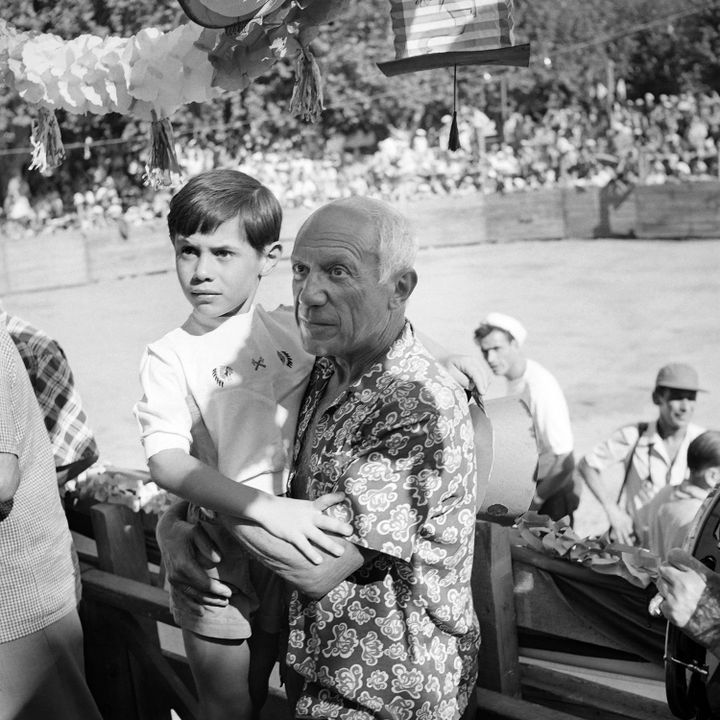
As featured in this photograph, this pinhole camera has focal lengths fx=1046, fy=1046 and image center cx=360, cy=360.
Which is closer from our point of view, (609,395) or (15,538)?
(15,538)

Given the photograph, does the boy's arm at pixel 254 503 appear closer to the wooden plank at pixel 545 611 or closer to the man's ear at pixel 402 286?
the man's ear at pixel 402 286

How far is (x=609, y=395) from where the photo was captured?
8742mm

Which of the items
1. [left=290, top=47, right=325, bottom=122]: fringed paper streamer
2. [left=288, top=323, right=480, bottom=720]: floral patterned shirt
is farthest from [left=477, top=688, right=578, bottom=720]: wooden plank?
[left=290, top=47, right=325, bottom=122]: fringed paper streamer

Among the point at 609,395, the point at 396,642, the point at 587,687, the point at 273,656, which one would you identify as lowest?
the point at 609,395

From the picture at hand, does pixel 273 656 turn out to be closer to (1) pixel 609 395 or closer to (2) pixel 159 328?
(1) pixel 609 395

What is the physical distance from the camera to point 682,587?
187 centimetres

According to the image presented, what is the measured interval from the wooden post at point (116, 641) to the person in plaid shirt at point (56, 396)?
241mm

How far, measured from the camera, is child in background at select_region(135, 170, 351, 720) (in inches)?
76.7

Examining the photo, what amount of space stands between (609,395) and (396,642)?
7.27 metres

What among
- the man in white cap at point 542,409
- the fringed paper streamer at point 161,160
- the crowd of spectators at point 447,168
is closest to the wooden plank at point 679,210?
the crowd of spectators at point 447,168

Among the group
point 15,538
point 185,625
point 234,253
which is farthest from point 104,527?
point 234,253

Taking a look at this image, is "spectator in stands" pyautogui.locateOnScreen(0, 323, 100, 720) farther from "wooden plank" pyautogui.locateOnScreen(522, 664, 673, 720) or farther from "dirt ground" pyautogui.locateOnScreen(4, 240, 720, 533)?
"dirt ground" pyautogui.locateOnScreen(4, 240, 720, 533)

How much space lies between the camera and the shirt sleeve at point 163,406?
6.23ft

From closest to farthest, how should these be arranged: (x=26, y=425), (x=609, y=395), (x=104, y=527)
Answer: (x=26, y=425) < (x=104, y=527) < (x=609, y=395)
